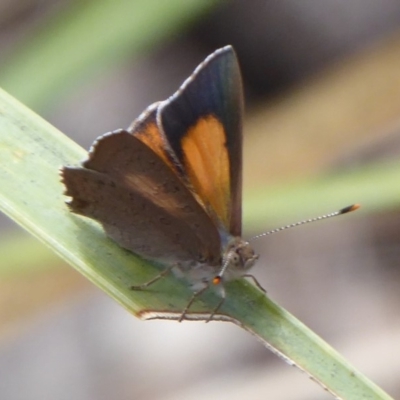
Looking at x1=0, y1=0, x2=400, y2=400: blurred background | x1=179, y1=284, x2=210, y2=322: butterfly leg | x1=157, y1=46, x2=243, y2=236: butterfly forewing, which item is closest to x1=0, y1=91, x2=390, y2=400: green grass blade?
x1=179, y1=284, x2=210, y2=322: butterfly leg

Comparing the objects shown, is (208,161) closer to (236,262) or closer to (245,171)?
(236,262)

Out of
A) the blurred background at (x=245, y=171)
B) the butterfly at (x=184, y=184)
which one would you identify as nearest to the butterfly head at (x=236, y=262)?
the butterfly at (x=184, y=184)

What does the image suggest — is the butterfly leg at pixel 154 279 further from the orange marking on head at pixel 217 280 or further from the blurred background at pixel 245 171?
the blurred background at pixel 245 171

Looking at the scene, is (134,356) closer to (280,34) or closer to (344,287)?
(344,287)

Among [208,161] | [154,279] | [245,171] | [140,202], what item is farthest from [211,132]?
[245,171]

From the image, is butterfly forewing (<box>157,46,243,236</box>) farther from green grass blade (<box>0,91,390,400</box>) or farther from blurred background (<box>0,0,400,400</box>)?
blurred background (<box>0,0,400,400</box>)
